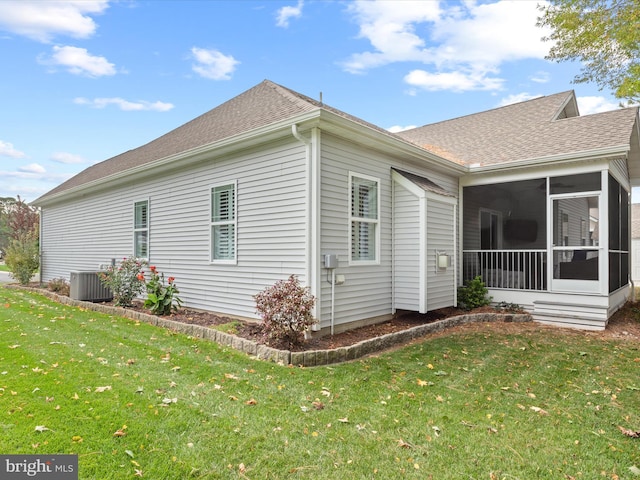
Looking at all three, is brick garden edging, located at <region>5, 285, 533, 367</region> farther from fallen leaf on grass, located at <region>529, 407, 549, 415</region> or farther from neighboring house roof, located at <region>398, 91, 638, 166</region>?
neighboring house roof, located at <region>398, 91, 638, 166</region>

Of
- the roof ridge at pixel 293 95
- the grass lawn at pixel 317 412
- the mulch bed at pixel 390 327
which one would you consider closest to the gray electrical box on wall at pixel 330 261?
the mulch bed at pixel 390 327

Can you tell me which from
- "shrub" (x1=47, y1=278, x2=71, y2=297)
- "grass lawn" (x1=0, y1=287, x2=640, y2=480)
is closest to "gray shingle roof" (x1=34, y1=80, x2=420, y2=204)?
"grass lawn" (x1=0, y1=287, x2=640, y2=480)

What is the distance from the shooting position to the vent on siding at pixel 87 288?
930cm

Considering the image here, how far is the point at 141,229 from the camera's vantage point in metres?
9.55

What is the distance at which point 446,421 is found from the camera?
3176 mm

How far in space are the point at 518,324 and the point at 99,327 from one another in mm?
8012

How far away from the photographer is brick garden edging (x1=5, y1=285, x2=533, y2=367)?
465 centimetres

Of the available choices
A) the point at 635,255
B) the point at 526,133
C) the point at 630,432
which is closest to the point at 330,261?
the point at 630,432

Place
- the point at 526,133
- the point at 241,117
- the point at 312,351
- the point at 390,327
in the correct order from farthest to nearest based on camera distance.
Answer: the point at 526,133
the point at 241,117
the point at 390,327
the point at 312,351

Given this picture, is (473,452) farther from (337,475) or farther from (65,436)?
(65,436)

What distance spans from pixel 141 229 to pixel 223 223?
3.57m

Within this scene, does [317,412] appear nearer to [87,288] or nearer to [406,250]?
[406,250]

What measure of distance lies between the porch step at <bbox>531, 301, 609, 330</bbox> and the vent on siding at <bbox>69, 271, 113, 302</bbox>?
10538mm

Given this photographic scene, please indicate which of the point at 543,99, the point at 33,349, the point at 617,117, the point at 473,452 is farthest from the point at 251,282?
the point at 543,99
